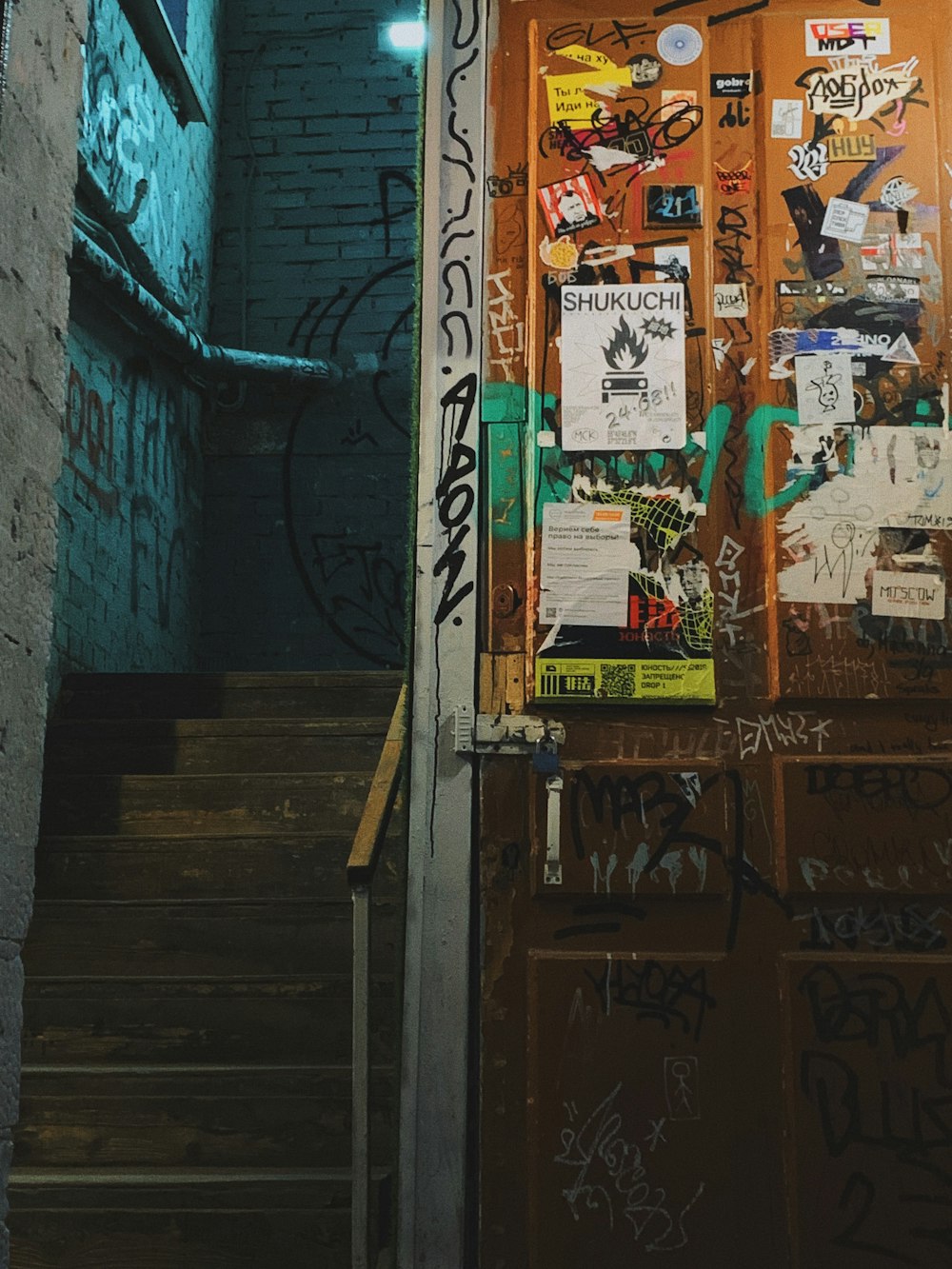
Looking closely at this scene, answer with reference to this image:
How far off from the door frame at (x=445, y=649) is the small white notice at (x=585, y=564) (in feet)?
0.64

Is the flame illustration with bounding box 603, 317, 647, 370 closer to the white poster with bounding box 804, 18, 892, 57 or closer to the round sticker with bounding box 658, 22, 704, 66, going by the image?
the round sticker with bounding box 658, 22, 704, 66

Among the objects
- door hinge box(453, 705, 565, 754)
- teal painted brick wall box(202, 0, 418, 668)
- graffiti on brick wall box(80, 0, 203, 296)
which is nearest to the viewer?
door hinge box(453, 705, 565, 754)

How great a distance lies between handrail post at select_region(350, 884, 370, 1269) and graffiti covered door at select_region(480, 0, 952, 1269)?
0.32 metres

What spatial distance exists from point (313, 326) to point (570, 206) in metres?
5.26

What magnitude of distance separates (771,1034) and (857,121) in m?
2.37

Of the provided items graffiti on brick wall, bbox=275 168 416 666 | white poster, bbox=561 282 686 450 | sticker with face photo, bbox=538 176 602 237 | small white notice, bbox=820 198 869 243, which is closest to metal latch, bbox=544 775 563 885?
white poster, bbox=561 282 686 450

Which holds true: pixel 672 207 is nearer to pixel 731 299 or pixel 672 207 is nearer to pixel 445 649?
pixel 731 299

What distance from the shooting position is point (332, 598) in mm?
8375

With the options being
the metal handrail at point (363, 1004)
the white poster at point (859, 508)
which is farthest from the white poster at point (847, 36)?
the metal handrail at point (363, 1004)

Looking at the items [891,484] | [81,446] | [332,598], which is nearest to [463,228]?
[891,484]

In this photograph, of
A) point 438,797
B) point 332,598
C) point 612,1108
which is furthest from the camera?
point 332,598

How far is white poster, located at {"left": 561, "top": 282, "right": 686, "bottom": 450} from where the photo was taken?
354cm

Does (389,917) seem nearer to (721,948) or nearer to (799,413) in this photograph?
(721,948)

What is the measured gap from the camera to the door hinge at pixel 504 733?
11.2ft
